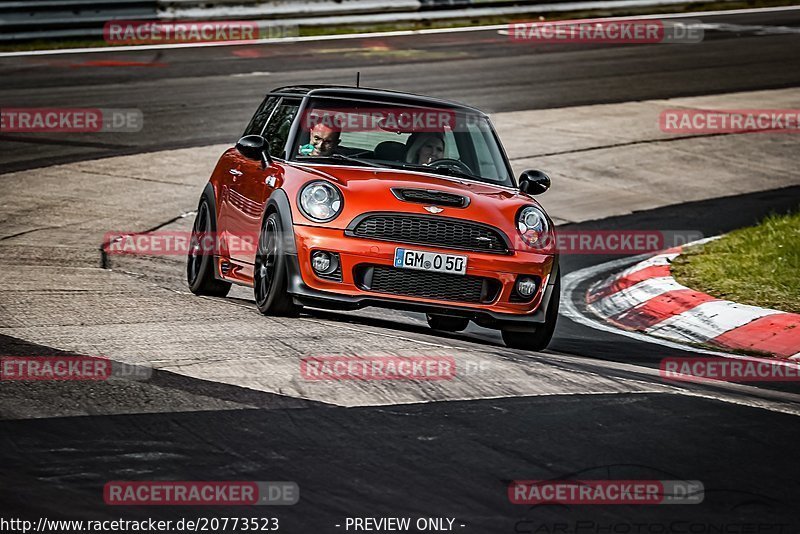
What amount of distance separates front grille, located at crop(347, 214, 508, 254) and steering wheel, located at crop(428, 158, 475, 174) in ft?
3.18

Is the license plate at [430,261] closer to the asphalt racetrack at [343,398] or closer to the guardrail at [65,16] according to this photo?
the asphalt racetrack at [343,398]

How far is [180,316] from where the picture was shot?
7762 millimetres

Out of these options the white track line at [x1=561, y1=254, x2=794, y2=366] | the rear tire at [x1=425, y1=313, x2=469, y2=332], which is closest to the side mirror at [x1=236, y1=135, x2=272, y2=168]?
the rear tire at [x1=425, y1=313, x2=469, y2=332]

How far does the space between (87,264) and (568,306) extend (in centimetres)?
355

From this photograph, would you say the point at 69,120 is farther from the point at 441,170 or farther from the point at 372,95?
the point at 441,170

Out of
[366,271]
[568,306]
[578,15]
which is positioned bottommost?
[568,306]

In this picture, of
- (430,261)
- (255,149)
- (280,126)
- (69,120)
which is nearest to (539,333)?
(430,261)

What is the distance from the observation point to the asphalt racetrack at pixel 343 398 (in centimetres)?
456

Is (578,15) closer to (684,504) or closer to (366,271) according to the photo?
(366,271)

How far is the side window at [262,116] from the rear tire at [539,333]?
2.38 metres

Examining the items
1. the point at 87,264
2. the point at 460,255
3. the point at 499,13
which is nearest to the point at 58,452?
the point at 460,255

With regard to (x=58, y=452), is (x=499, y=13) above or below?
above

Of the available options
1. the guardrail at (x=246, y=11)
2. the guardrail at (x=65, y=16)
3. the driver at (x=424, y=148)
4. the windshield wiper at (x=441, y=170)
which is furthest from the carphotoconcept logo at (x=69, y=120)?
the windshield wiper at (x=441, y=170)

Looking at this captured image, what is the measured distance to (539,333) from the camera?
7.92m
